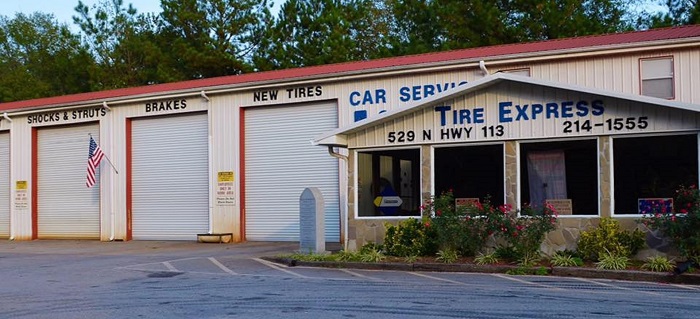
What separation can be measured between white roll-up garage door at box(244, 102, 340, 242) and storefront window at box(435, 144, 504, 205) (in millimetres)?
6193

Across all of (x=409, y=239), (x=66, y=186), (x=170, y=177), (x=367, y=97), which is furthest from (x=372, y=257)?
(x=66, y=186)

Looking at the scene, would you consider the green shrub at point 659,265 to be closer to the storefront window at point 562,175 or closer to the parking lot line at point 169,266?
the storefront window at point 562,175

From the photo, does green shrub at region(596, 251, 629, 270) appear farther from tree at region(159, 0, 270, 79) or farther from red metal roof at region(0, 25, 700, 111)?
tree at region(159, 0, 270, 79)

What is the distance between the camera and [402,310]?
1133 centimetres

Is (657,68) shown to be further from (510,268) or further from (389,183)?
(510,268)

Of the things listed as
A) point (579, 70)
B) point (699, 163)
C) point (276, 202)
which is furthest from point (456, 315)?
point (276, 202)

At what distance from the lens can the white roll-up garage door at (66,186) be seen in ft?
98.5

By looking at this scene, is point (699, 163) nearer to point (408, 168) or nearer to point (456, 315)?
point (408, 168)

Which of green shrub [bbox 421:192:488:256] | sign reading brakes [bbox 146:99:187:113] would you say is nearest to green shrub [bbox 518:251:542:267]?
green shrub [bbox 421:192:488:256]

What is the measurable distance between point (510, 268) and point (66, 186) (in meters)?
19.6

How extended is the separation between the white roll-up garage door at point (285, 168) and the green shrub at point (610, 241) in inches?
365

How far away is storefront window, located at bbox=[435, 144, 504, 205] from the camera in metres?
18.2

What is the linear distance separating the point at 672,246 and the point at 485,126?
4.50m

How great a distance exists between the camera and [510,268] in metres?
16.3
